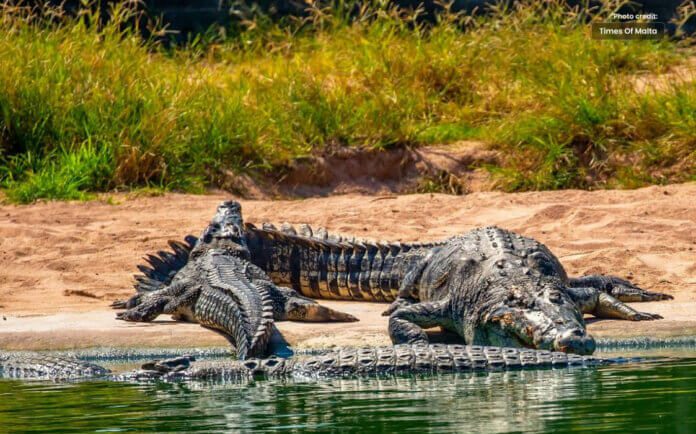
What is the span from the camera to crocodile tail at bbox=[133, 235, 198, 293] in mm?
7926

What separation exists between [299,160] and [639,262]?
3.88 meters

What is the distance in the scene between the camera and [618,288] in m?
7.45

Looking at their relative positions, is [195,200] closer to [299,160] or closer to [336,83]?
[299,160]

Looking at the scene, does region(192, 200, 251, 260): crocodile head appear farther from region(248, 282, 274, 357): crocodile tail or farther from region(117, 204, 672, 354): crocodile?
region(248, 282, 274, 357): crocodile tail

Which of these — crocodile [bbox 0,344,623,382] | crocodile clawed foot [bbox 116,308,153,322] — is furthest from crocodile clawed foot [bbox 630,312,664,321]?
crocodile clawed foot [bbox 116,308,153,322]

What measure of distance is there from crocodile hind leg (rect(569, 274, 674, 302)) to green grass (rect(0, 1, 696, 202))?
325 cm


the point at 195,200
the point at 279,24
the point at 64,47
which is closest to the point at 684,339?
the point at 195,200

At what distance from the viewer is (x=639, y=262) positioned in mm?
8281

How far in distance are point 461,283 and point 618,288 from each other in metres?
1.11

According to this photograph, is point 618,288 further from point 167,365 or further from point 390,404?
point 390,404

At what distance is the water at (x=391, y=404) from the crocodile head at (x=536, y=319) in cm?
36

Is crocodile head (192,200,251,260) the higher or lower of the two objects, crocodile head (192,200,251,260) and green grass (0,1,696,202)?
the lower

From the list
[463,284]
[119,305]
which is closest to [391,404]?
[463,284]

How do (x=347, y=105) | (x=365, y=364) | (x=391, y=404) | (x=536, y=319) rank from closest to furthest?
(x=391, y=404)
(x=365, y=364)
(x=536, y=319)
(x=347, y=105)
